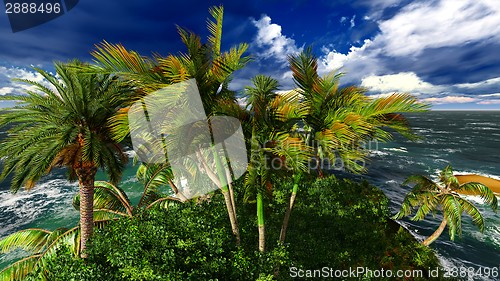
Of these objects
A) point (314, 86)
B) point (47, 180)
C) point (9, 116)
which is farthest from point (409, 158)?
point (47, 180)

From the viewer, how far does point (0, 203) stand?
30.5 metres

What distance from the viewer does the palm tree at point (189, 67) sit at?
17.4 feet

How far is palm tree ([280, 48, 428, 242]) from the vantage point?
546 cm

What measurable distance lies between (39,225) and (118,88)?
2548 centimetres

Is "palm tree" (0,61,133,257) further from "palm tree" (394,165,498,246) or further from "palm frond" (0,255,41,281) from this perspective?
"palm tree" (394,165,498,246)

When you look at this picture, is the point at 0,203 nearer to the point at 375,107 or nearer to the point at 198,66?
the point at 198,66

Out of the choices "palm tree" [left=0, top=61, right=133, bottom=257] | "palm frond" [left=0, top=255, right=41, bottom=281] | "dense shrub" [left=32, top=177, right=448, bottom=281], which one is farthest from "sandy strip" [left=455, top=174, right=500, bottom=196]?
"palm frond" [left=0, top=255, right=41, bottom=281]

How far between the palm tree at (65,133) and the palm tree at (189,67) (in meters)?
2.59

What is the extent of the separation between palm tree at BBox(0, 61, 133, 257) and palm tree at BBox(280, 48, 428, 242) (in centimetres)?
530

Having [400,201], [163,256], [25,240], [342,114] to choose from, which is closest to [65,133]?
[163,256]

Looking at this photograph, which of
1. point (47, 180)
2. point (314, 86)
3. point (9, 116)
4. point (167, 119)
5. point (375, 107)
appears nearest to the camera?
point (375, 107)

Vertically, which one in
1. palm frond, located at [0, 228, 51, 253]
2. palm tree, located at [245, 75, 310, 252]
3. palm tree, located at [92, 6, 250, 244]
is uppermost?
palm tree, located at [92, 6, 250, 244]

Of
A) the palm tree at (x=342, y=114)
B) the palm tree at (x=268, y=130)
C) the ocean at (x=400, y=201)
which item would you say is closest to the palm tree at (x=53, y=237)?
the palm tree at (x=268, y=130)

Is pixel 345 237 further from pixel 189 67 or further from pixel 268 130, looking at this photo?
pixel 189 67
